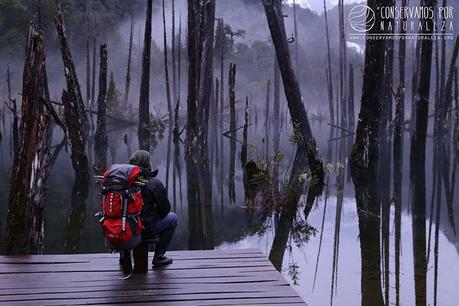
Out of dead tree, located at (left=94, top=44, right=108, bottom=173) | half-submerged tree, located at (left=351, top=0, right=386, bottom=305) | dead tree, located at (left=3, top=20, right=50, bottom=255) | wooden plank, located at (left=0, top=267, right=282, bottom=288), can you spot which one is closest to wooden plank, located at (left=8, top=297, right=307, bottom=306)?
wooden plank, located at (left=0, top=267, right=282, bottom=288)

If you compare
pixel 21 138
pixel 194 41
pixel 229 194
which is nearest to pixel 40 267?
pixel 21 138

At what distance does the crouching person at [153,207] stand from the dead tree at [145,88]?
16554 mm

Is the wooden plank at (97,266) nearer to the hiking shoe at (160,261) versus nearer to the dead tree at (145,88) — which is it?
the hiking shoe at (160,261)

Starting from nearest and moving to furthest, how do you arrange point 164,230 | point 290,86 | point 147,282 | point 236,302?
point 236,302 → point 147,282 → point 164,230 → point 290,86

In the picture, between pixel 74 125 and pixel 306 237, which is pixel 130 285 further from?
pixel 74 125

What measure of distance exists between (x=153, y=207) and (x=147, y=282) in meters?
0.62

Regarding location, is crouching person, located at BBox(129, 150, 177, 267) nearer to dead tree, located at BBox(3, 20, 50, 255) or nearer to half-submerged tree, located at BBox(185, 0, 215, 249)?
dead tree, located at BBox(3, 20, 50, 255)

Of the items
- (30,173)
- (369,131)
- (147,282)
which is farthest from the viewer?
(369,131)

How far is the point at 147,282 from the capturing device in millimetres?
4637

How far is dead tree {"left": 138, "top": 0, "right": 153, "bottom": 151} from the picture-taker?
21797 millimetres

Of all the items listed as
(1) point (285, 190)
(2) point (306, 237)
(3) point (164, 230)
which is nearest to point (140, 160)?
(3) point (164, 230)

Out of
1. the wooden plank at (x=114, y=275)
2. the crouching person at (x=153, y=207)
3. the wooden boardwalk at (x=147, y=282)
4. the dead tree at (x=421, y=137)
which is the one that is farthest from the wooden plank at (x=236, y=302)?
the dead tree at (x=421, y=137)

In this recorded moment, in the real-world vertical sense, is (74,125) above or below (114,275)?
above

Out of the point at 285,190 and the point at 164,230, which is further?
the point at 285,190
